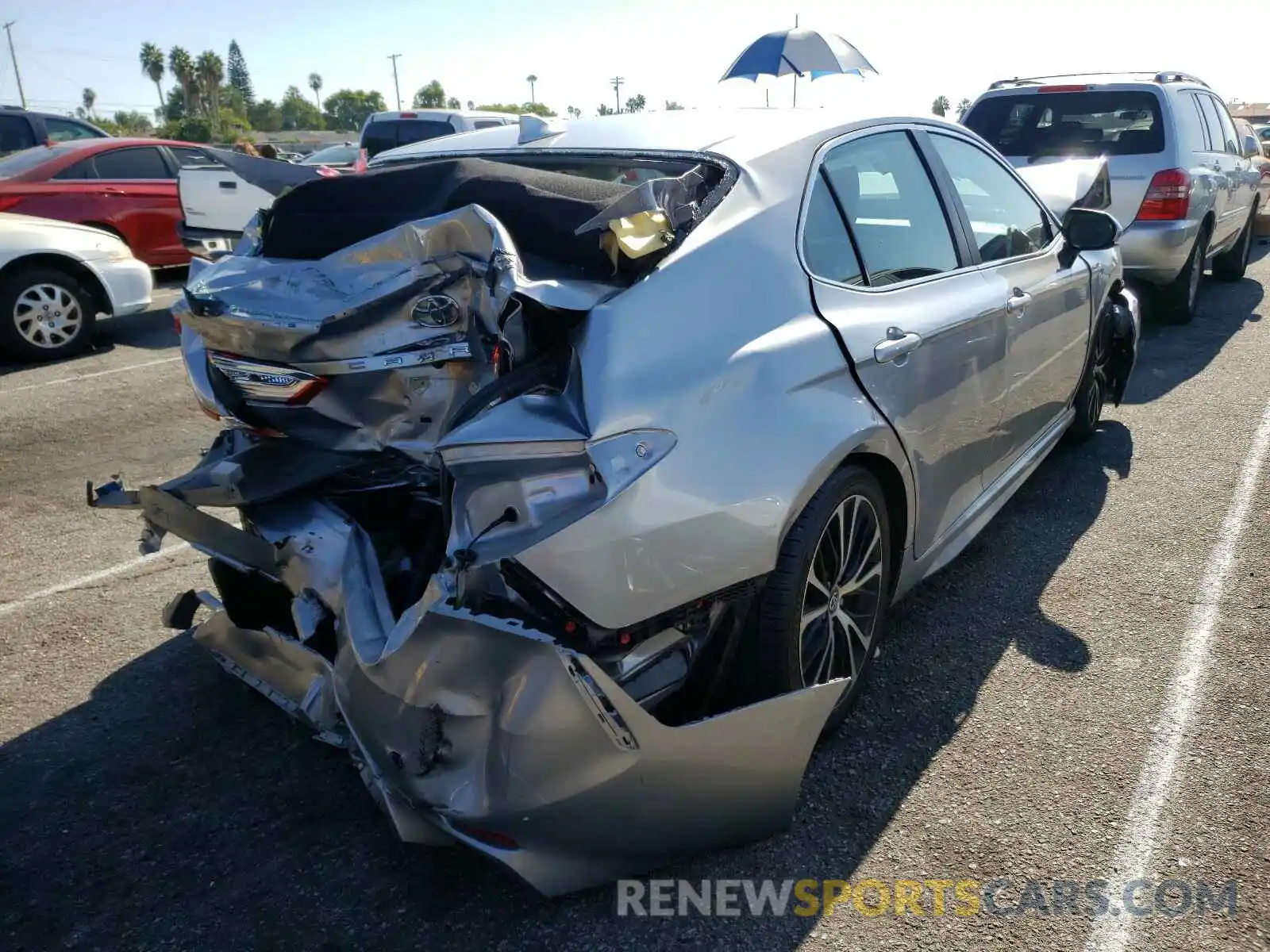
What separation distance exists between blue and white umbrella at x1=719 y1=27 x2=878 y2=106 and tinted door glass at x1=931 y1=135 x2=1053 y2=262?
7.45m

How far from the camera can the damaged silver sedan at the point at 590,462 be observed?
6.98ft

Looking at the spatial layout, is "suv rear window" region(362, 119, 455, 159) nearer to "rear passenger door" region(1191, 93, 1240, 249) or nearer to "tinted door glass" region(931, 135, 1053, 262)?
"rear passenger door" region(1191, 93, 1240, 249)

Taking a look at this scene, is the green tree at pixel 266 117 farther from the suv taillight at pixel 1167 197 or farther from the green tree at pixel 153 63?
the suv taillight at pixel 1167 197

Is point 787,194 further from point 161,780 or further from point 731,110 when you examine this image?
point 161,780

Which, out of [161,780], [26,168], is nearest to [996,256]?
[161,780]

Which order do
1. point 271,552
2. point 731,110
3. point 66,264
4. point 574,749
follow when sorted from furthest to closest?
point 66,264 → point 731,110 → point 271,552 → point 574,749

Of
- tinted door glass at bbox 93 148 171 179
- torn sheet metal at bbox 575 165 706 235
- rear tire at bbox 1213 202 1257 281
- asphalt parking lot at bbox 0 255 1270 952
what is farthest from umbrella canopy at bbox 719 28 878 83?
torn sheet metal at bbox 575 165 706 235

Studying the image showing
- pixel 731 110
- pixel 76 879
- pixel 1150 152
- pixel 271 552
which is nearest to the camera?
pixel 76 879

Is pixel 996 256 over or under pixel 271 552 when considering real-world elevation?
over

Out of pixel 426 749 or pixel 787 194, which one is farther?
pixel 787 194

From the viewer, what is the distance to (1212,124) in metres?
9.05

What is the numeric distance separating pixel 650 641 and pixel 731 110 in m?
2.02

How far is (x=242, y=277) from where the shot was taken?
9.27 ft

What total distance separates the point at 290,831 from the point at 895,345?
2.12 metres
